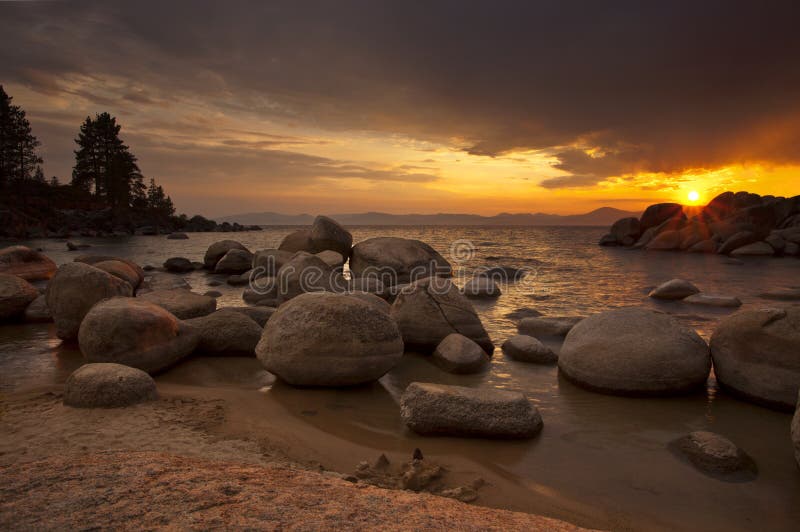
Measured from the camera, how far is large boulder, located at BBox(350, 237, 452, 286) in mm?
15422

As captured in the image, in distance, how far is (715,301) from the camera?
11312mm

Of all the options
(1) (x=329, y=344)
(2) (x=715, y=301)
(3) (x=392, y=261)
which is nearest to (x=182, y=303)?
(1) (x=329, y=344)

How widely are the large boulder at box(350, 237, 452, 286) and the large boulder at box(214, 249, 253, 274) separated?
15.4 feet

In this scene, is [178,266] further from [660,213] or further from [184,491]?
[660,213]

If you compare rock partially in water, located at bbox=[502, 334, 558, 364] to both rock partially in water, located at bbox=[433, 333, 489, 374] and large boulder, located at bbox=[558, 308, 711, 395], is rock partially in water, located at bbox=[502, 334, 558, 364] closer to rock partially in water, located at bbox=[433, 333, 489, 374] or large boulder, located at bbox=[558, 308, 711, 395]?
rock partially in water, located at bbox=[433, 333, 489, 374]

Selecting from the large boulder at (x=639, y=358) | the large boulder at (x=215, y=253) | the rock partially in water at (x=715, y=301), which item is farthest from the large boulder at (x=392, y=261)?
the large boulder at (x=639, y=358)

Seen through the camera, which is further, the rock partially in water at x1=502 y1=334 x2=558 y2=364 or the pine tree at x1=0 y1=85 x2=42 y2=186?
the pine tree at x1=0 y1=85 x2=42 y2=186

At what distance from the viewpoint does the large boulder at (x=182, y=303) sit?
7836 mm

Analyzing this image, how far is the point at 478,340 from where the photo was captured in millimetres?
7137

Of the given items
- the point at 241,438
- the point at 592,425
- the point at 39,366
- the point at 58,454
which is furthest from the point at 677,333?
the point at 39,366

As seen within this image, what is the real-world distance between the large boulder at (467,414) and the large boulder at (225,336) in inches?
130

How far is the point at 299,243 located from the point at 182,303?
9.12m

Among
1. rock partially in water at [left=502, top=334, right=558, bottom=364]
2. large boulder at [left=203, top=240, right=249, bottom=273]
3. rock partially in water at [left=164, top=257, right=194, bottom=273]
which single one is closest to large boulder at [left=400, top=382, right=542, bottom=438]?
rock partially in water at [left=502, top=334, right=558, bottom=364]

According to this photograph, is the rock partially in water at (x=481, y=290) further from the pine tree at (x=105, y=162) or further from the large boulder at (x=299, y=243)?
the pine tree at (x=105, y=162)
